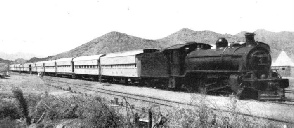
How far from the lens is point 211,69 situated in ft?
46.6

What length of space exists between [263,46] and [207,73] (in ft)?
9.71

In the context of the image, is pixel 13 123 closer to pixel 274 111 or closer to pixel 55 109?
pixel 55 109

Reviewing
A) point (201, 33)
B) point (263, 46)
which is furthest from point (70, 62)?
point (201, 33)

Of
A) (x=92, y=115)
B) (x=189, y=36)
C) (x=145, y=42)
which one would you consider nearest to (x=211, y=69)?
(x=92, y=115)

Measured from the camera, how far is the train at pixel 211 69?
1230cm

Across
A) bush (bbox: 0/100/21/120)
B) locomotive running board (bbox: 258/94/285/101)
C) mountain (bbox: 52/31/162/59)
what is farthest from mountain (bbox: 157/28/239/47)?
bush (bbox: 0/100/21/120)

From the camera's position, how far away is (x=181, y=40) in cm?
9106

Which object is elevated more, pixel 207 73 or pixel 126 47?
pixel 126 47

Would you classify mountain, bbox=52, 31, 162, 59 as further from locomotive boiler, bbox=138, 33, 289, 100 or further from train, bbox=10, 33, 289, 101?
locomotive boiler, bbox=138, 33, 289, 100

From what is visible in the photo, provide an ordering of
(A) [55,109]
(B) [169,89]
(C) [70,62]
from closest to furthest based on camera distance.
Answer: (A) [55,109] < (B) [169,89] < (C) [70,62]

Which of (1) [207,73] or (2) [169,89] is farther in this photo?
(2) [169,89]

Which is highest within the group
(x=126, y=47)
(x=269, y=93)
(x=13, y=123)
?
(x=126, y=47)

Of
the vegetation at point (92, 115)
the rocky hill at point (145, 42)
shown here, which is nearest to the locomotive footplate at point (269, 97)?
the vegetation at point (92, 115)

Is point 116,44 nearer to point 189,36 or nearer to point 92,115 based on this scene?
point 189,36
